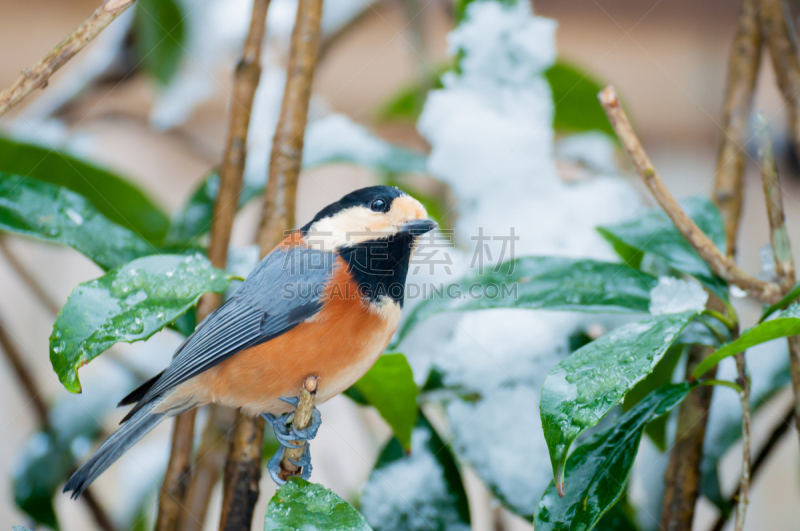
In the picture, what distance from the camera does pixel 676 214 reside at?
0.77 meters

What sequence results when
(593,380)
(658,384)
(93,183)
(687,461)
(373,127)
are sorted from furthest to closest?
(373,127) → (93,183) → (658,384) → (687,461) → (593,380)

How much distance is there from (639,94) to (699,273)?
1542 millimetres

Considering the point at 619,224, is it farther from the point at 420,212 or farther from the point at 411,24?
the point at 411,24

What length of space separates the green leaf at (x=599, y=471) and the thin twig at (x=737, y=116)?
18.8 inches

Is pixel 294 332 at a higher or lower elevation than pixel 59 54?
lower

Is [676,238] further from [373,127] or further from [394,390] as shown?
[373,127]

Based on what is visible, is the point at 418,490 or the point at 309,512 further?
the point at 418,490

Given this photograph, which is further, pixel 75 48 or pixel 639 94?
pixel 639 94

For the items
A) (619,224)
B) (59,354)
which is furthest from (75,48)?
(619,224)

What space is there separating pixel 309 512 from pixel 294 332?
241mm

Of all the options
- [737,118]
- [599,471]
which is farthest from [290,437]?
[737,118]

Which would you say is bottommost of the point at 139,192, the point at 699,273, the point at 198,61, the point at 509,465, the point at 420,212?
the point at 509,465

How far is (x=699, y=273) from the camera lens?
2.85 ft

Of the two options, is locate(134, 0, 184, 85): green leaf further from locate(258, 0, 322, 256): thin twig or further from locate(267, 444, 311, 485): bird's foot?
locate(267, 444, 311, 485): bird's foot
